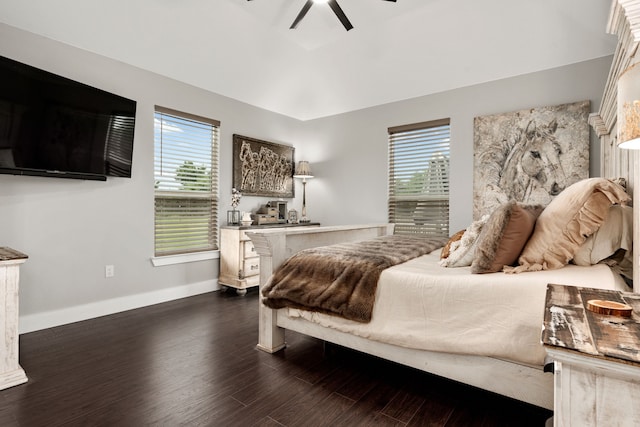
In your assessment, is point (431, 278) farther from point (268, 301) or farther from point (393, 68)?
point (393, 68)

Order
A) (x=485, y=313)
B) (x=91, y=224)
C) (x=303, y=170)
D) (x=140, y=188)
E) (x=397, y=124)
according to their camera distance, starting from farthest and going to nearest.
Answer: (x=303, y=170) → (x=397, y=124) → (x=140, y=188) → (x=91, y=224) → (x=485, y=313)

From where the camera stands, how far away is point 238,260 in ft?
13.3

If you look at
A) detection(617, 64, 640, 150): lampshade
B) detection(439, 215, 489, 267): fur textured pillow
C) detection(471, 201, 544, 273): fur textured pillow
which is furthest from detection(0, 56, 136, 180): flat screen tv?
detection(617, 64, 640, 150): lampshade

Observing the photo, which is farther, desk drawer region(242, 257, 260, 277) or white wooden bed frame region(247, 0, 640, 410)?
desk drawer region(242, 257, 260, 277)

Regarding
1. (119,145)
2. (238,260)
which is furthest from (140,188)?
(238,260)

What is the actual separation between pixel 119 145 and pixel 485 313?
3.44m

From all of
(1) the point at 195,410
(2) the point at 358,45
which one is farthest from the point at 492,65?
(1) the point at 195,410

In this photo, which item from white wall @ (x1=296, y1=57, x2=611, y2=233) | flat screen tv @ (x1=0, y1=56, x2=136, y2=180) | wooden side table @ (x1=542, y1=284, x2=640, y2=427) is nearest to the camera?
wooden side table @ (x1=542, y1=284, x2=640, y2=427)

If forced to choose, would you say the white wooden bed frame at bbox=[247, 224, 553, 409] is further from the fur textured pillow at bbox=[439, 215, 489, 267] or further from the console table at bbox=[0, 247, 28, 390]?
the console table at bbox=[0, 247, 28, 390]

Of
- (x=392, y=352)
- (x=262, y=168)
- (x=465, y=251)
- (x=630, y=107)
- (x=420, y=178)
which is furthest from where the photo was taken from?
(x=262, y=168)

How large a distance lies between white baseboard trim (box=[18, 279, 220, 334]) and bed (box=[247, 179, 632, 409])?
2.44m

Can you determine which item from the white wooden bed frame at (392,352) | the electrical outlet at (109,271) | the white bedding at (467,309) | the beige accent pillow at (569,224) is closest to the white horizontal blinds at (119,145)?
the electrical outlet at (109,271)

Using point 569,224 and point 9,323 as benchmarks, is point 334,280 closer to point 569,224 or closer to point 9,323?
point 569,224

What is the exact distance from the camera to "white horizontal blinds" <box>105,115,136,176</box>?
3201mm
